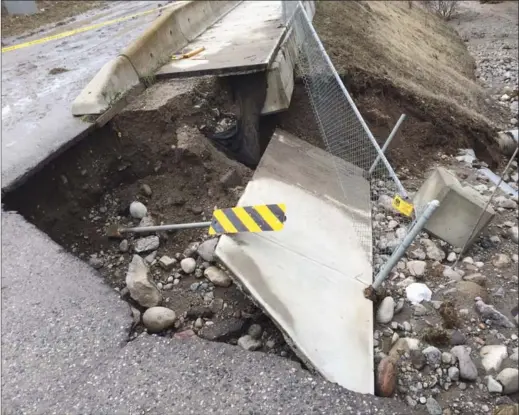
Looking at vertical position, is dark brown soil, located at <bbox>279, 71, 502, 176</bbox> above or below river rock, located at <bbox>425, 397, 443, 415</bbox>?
above

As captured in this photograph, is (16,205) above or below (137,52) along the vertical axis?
below

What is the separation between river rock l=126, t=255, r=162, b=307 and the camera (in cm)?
330

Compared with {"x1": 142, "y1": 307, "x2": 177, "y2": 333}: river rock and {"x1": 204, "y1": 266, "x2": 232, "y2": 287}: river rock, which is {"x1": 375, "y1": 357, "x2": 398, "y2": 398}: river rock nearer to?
{"x1": 204, "y1": 266, "x2": 232, "y2": 287}: river rock

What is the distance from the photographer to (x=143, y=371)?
2613 mm

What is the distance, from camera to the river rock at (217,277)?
11.4 ft

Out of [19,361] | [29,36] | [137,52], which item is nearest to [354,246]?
[19,361]

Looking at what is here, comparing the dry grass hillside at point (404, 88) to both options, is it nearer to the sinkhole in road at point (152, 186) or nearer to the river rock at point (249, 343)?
the sinkhole in road at point (152, 186)

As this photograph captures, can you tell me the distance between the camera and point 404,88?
23.0 feet

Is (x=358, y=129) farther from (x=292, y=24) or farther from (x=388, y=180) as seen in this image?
(x=292, y=24)

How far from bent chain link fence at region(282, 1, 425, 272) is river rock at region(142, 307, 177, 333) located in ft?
7.02

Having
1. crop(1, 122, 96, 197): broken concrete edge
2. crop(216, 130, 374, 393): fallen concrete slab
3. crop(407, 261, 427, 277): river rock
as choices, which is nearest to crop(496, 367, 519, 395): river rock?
crop(216, 130, 374, 393): fallen concrete slab

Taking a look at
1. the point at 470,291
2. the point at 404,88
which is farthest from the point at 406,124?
the point at 470,291

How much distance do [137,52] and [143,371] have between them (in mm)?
3946

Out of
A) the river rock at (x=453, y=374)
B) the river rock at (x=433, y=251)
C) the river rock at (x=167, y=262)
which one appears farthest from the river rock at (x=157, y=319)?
the river rock at (x=433, y=251)
